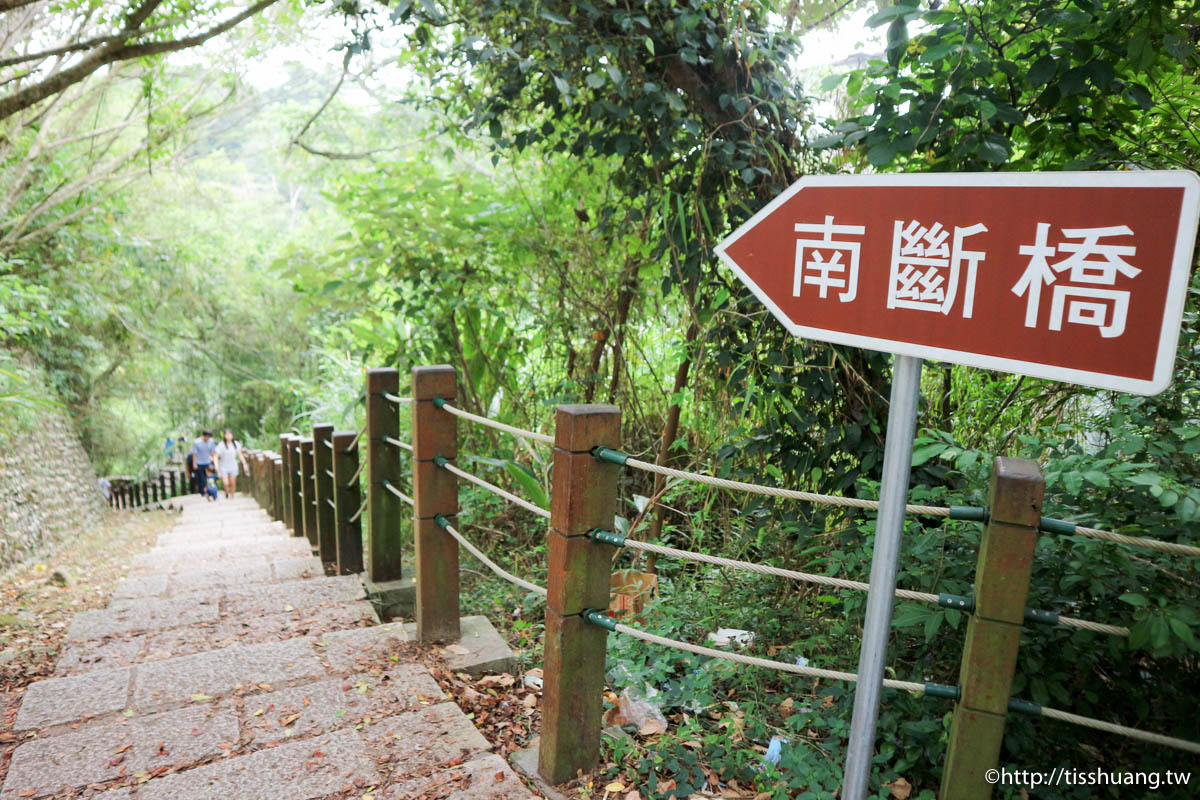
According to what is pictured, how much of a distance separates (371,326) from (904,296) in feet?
16.9

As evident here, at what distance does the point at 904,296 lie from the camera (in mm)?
1351

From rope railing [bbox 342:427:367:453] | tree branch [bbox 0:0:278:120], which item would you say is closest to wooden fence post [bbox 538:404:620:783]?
rope railing [bbox 342:427:367:453]

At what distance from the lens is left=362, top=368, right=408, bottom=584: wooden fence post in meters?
3.37

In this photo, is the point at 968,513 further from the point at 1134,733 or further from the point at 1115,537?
the point at 1134,733

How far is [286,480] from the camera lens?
7367mm

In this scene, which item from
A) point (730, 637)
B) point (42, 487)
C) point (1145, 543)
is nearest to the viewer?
point (1145, 543)

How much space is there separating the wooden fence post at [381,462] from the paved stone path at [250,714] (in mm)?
367

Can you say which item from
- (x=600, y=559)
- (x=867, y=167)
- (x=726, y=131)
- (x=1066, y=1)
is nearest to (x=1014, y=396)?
(x=867, y=167)

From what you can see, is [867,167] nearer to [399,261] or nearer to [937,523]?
[937,523]

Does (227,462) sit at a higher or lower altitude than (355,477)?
lower

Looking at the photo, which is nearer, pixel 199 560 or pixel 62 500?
pixel 199 560

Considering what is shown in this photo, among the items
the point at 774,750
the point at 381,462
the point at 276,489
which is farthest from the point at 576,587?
the point at 276,489

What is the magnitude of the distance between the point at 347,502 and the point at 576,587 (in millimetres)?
2477

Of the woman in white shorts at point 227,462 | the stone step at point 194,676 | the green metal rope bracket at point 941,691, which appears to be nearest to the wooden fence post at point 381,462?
the stone step at point 194,676
